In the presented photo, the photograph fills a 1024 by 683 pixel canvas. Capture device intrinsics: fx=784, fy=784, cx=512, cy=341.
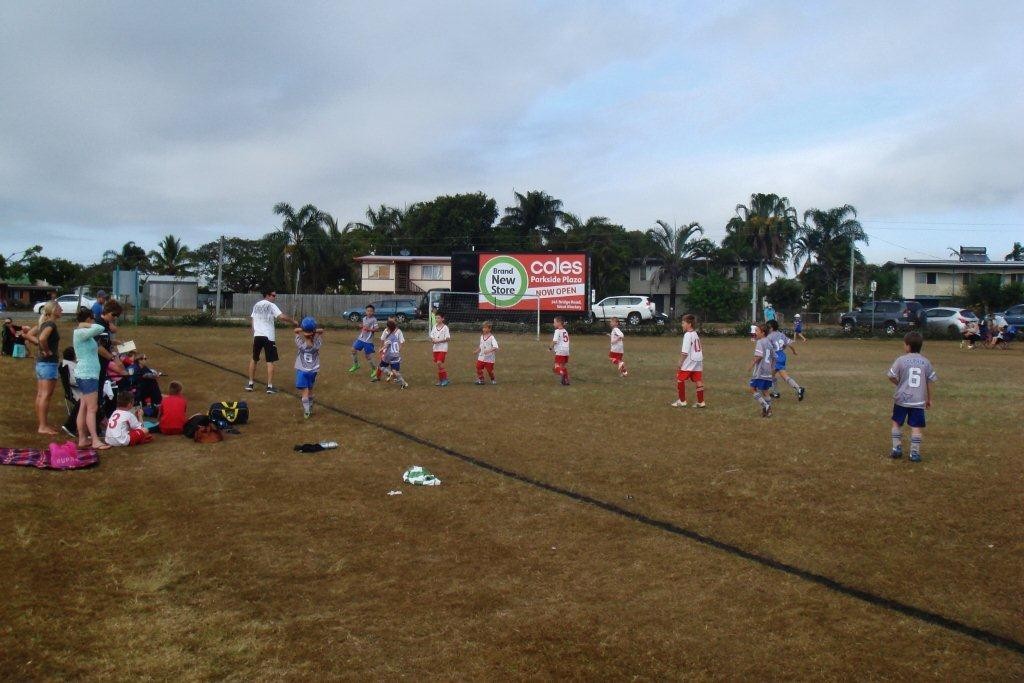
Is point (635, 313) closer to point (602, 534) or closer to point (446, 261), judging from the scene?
point (446, 261)

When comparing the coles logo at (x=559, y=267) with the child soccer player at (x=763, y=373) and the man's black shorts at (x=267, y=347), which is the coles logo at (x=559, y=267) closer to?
the man's black shorts at (x=267, y=347)

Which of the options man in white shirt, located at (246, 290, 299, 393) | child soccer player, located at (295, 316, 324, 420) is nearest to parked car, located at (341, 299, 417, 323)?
man in white shirt, located at (246, 290, 299, 393)

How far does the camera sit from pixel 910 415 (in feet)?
29.9

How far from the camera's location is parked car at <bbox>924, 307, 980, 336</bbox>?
35.7 metres

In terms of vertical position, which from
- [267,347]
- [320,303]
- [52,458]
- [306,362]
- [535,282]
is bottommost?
[52,458]

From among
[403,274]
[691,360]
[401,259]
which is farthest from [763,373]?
[403,274]

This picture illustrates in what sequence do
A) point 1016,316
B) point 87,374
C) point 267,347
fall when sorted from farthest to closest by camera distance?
point 1016,316, point 267,347, point 87,374

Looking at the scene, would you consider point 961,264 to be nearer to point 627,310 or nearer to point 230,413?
point 627,310

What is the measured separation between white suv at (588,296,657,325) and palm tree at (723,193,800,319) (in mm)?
22563

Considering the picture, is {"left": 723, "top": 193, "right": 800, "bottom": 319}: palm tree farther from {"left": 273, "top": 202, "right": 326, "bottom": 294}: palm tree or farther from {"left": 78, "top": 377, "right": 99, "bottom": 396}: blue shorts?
{"left": 78, "top": 377, "right": 99, "bottom": 396}: blue shorts

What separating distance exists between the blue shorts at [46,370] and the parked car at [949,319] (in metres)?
35.8

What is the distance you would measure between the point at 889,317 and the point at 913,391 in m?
33.0

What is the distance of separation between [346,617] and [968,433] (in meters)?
9.44

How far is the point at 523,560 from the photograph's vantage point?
6.14 meters
